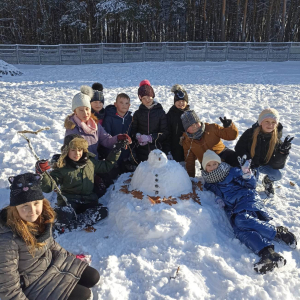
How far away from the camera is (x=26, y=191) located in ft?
6.49

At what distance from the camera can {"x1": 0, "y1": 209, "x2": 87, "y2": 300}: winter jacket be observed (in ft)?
6.15

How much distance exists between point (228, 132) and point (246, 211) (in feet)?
3.40

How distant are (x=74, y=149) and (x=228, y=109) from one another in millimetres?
5815

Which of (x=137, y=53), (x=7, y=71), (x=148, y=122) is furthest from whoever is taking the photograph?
(x=137, y=53)

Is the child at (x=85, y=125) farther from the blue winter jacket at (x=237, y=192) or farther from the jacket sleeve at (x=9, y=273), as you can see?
the jacket sleeve at (x=9, y=273)

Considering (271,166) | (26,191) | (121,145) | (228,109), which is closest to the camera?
(26,191)

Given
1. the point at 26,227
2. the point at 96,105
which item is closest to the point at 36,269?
the point at 26,227

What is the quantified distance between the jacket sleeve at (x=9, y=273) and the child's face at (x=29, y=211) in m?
0.18

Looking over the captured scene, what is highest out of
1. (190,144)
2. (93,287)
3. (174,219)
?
(190,144)

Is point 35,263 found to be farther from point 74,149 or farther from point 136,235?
point 74,149

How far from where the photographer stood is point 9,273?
1870 mm

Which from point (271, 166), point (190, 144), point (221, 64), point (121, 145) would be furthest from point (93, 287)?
point (221, 64)

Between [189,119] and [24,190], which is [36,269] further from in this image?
[189,119]

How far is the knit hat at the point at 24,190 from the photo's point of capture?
77.4 inches
